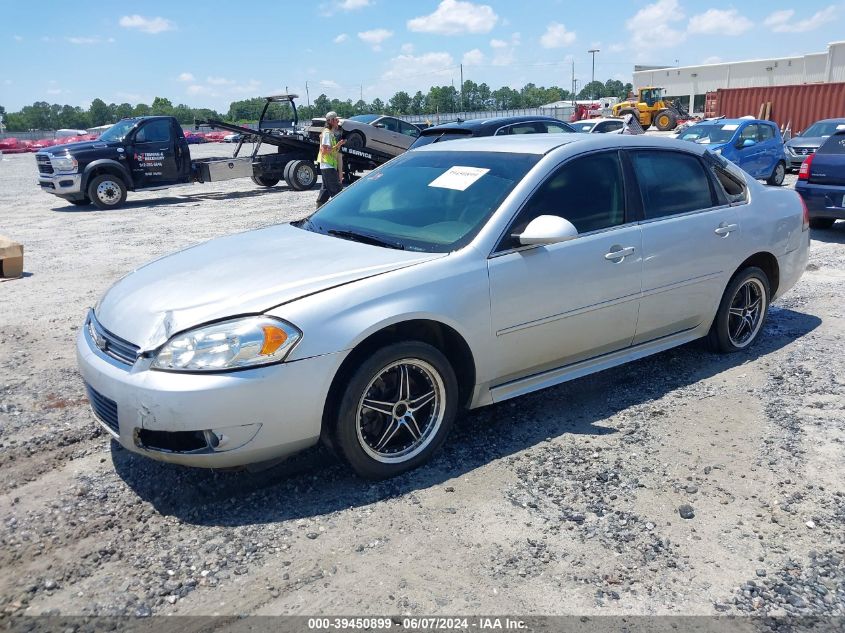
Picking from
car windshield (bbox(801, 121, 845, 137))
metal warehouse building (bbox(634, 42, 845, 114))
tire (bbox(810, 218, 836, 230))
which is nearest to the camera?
tire (bbox(810, 218, 836, 230))

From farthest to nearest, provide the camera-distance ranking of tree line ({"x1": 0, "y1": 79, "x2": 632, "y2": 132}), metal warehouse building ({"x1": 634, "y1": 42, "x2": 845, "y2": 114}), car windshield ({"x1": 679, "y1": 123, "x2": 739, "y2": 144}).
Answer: tree line ({"x1": 0, "y1": 79, "x2": 632, "y2": 132})
metal warehouse building ({"x1": 634, "y1": 42, "x2": 845, "y2": 114})
car windshield ({"x1": 679, "y1": 123, "x2": 739, "y2": 144})

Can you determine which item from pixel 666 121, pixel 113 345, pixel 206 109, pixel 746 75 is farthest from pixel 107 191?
pixel 206 109

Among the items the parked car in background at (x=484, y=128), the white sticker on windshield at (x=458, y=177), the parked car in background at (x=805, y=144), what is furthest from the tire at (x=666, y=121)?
the white sticker on windshield at (x=458, y=177)

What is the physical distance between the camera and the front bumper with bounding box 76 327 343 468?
9.96 ft

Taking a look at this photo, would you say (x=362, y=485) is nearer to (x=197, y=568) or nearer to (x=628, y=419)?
(x=197, y=568)

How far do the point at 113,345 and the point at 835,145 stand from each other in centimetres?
960

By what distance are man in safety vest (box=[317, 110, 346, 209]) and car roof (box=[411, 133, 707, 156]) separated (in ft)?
28.3

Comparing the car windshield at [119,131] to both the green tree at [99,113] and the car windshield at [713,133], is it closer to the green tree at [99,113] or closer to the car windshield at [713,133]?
the car windshield at [713,133]

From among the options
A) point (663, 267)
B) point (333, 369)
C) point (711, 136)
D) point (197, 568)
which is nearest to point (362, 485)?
point (333, 369)

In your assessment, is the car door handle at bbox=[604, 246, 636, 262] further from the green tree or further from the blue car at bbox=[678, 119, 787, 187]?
the green tree

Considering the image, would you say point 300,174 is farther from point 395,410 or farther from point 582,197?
point 395,410

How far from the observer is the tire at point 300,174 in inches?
719

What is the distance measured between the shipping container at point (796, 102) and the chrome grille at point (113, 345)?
96.0ft

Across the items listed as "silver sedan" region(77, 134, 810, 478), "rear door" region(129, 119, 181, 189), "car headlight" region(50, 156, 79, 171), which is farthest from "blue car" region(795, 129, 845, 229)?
"car headlight" region(50, 156, 79, 171)
